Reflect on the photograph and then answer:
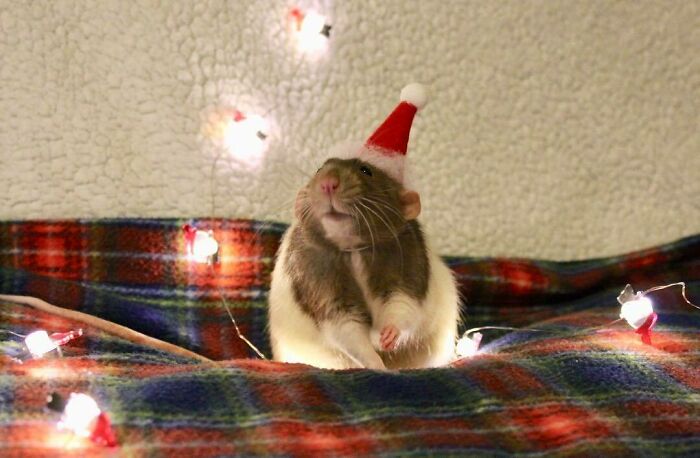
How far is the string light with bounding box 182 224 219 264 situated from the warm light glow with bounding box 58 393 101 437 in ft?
1.88

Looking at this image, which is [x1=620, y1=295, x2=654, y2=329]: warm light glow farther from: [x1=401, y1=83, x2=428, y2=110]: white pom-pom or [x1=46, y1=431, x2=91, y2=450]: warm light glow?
[x1=46, y1=431, x2=91, y2=450]: warm light glow

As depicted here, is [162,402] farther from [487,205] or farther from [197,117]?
[487,205]

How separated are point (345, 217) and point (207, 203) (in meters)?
0.55

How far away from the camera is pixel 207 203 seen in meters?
1.46

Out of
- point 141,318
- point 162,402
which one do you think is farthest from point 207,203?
point 162,402

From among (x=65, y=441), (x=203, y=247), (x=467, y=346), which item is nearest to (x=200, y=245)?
(x=203, y=247)

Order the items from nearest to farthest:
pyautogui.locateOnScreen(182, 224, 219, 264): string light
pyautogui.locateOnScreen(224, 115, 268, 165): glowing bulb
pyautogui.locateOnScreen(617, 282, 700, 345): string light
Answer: pyautogui.locateOnScreen(617, 282, 700, 345): string light → pyautogui.locateOnScreen(182, 224, 219, 264): string light → pyautogui.locateOnScreen(224, 115, 268, 165): glowing bulb

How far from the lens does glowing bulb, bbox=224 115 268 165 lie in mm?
1463

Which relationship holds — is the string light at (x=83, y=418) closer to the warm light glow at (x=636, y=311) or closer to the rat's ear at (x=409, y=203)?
the rat's ear at (x=409, y=203)

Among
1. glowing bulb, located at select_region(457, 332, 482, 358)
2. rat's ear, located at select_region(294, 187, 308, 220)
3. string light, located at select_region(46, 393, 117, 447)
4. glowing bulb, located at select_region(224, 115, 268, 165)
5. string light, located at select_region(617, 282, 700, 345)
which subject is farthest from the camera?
glowing bulb, located at select_region(224, 115, 268, 165)

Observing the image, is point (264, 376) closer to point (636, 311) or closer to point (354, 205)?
point (354, 205)

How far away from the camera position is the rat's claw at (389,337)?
96cm

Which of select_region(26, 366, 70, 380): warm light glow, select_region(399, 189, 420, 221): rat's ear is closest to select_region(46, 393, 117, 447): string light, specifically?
select_region(26, 366, 70, 380): warm light glow

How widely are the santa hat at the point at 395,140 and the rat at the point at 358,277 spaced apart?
0.01 m
